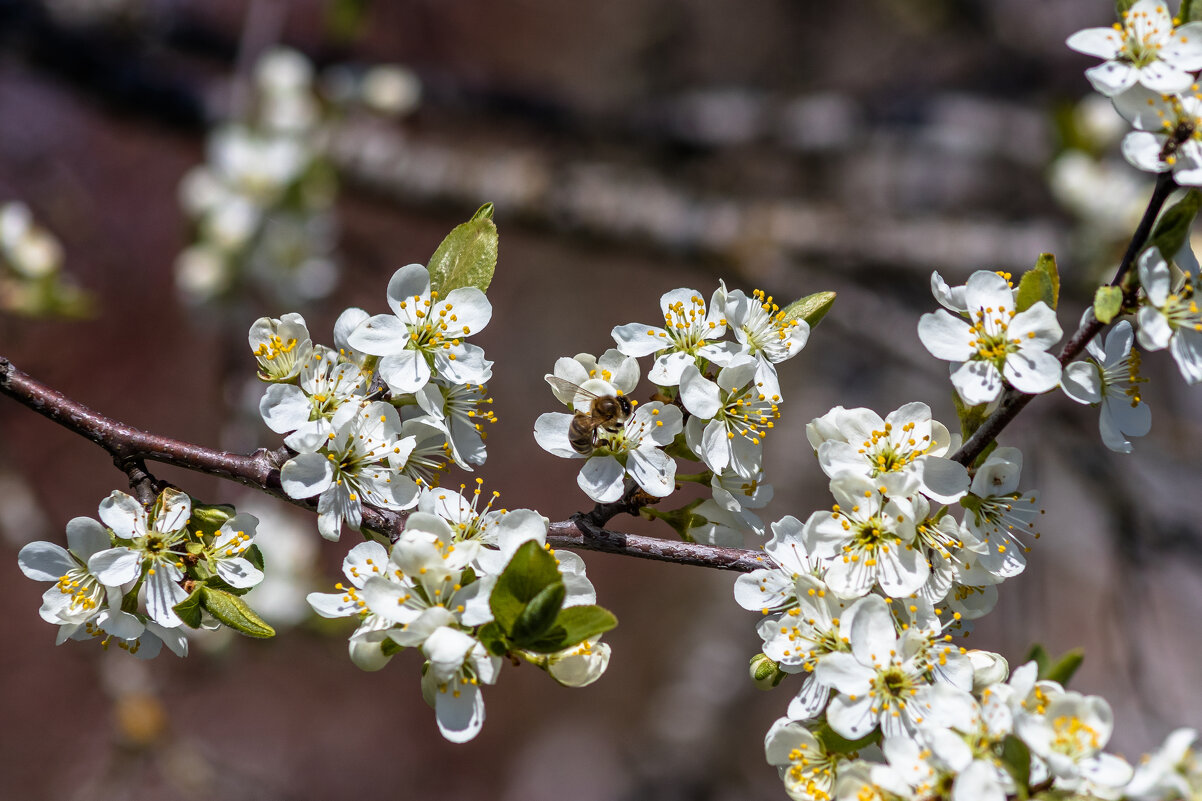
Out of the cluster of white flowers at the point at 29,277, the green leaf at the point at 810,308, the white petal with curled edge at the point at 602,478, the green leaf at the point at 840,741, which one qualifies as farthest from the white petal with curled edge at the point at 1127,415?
the cluster of white flowers at the point at 29,277

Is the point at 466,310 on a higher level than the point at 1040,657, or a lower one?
higher

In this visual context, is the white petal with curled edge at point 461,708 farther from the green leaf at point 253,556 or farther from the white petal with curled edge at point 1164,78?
the white petal with curled edge at point 1164,78

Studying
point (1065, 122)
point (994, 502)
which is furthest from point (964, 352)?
point (1065, 122)

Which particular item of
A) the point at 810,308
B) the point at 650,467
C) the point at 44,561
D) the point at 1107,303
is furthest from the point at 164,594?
the point at 1107,303

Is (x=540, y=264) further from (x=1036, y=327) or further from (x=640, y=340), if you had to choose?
(x=1036, y=327)

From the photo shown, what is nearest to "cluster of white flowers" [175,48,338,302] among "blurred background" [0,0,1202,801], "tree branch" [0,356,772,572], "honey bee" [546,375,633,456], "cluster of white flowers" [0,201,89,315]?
"blurred background" [0,0,1202,801]

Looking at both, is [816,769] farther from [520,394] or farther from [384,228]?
[384,228]

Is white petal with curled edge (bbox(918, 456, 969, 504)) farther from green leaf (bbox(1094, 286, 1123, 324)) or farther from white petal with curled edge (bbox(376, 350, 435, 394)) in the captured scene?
white petal with curled edge (bbox(376, 350, 435, 394))
